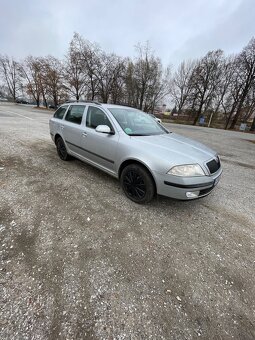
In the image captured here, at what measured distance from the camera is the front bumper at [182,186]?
8.27ft

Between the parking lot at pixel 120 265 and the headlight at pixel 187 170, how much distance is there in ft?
2.60

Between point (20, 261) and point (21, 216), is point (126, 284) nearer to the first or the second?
point (20, 261)

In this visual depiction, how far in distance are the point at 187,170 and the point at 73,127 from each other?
2856 mm

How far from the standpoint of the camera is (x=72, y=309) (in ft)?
5.05

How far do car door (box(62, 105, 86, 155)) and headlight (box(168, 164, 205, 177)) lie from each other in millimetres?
2320

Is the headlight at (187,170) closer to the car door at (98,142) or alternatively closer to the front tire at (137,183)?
the front tire at (137,183)

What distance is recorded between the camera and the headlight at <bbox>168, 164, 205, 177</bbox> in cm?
251

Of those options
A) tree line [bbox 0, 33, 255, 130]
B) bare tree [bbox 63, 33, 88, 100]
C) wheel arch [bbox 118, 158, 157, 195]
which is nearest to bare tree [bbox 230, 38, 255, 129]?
tree line [bbox 0, 33, 255, 130]

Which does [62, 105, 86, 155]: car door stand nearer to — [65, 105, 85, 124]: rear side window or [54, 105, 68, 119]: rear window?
[65, 105, 85, 124]: rear side window

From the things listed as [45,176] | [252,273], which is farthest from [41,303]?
[45,176]

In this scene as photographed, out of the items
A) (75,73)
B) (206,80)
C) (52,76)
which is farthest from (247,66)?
(52,76)

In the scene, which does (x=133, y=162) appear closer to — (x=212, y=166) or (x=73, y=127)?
(x=212, y=166)

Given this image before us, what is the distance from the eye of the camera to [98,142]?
3.42 meters

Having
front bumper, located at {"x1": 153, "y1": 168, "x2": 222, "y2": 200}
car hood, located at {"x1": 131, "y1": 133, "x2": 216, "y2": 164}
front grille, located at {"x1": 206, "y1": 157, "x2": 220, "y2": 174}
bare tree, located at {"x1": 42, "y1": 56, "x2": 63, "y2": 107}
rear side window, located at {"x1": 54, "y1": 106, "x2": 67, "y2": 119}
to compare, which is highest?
bare tree, located at {"x1": 42, "y1": 56, "x2": 63, "y2": 107}
